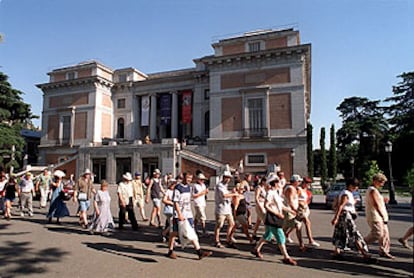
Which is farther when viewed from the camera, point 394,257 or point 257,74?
point 257,74

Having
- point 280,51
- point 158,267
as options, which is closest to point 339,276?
point 158,267

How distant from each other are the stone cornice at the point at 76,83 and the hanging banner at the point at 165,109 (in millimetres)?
7736

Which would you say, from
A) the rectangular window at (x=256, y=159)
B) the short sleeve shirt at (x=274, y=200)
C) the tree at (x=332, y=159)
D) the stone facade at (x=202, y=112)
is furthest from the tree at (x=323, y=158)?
the short sleeve shirt at (x=274, y=200)

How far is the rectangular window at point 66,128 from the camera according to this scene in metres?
41.4

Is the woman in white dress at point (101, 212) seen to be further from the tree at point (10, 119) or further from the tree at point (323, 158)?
the tree at point (323, 158)

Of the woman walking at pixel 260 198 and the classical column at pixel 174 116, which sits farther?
the classical column at pixel 174 116

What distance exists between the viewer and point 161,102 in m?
40.7

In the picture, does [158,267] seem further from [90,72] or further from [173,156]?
[90,72]

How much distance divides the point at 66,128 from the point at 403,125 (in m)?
48.1

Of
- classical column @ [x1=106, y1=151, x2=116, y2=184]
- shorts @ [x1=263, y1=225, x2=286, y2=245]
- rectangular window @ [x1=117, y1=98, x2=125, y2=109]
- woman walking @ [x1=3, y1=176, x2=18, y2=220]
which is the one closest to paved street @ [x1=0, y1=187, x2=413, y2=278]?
shorts @ [x1=263, y1=225, x2=286, y2=245]

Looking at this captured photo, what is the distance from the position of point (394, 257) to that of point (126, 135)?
38.3m

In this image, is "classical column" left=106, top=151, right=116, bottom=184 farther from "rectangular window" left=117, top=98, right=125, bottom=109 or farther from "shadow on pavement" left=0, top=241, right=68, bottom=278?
"shadow on pavement" left=0, top=241, right=68, bottom=278

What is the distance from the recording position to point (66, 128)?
41781 millimetres

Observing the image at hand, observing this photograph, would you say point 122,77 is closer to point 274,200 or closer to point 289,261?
point 274,200
